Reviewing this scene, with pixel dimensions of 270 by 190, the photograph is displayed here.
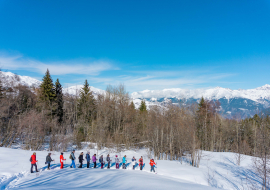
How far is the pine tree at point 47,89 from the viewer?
3562cm

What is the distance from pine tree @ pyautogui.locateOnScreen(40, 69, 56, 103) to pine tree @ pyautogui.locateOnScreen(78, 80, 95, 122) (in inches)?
327

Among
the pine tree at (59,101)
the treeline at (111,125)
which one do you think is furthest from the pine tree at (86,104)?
the pine tree at (59,101)

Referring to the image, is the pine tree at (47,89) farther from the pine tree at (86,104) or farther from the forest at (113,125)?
the pine tree at (86,104)

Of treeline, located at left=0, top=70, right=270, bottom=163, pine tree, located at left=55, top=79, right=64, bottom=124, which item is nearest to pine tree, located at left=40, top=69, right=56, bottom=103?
treeline, located at left=0, top=70, right=270, bottom=163

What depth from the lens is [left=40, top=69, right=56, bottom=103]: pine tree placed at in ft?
117

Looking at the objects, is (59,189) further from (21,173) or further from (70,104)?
(70,104)

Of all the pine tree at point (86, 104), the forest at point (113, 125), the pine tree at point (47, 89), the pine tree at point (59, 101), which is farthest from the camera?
the pine tree at point (86, 104)

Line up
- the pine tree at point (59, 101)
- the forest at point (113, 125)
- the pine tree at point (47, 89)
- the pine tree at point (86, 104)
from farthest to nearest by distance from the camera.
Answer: the pine tree at point (86, 104), the pine tree at point (59, 101), the pine tree at point (47, 89), the forest at point (113, 125)

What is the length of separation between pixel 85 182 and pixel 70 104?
39.0 metres

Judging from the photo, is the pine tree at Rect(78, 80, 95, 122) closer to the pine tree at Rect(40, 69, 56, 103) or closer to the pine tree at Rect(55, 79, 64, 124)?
the pine tree at Rect(55, 79, 64, 124)

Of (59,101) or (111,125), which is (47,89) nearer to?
(59,101)

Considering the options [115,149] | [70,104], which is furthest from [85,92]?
[115,149]

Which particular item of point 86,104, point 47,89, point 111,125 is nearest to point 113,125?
point 111,125

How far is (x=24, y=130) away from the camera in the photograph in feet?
81.9
